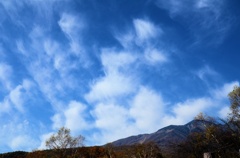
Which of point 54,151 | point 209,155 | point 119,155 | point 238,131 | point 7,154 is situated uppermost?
point 7,154

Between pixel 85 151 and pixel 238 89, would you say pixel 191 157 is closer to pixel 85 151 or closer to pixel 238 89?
pixel 238 89

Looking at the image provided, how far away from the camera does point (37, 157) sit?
3022 inches

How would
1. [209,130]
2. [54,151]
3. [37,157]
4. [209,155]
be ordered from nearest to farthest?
[209,155] → [209,130] → [54,151] → [37,157]

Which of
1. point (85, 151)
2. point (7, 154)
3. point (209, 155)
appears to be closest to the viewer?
point (209, 155)

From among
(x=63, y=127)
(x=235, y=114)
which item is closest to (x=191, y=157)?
(x=235, y=114)

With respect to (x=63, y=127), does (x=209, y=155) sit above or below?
below

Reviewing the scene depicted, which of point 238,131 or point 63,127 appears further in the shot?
point 63,127

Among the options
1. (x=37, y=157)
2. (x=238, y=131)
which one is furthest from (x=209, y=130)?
(x=37, y=157)

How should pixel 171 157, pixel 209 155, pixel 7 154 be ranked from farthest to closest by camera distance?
pixel 7 154
pixel 171 157
pixel 209 155

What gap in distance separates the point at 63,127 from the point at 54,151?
6854 millimetres

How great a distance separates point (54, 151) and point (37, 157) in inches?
521

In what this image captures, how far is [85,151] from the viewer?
89.2 meters

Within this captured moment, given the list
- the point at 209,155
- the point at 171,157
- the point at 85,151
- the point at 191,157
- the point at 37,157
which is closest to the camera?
the point at 209,155

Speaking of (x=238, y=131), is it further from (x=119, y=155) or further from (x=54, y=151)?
(x=54, y=151)
